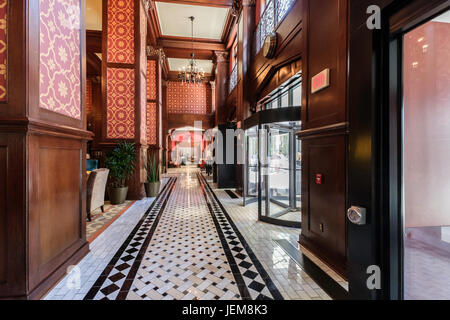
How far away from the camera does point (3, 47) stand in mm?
1736

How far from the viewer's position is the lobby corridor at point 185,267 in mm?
1929

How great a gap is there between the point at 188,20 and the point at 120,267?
362 inches

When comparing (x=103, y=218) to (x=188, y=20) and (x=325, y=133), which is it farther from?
(x=188, y=20)

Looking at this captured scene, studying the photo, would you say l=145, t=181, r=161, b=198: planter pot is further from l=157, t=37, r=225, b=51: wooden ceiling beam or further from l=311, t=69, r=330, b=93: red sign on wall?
l=157, t=37, r=225, b=51: wooden ceiling beam

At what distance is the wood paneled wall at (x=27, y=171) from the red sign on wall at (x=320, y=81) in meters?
2.88

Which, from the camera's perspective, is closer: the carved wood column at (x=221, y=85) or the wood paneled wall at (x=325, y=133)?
the wood paneled wall at (x=325, y=133)

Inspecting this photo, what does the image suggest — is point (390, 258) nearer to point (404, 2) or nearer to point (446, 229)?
point (404, 2)

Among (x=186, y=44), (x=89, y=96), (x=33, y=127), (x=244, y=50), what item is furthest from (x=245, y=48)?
(x=89, y=96)

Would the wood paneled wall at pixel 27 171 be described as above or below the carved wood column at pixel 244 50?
below

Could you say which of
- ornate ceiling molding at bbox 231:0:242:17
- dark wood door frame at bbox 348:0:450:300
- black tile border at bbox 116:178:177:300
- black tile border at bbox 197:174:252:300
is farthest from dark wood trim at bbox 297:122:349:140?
ornate ceiling molding at bbox 231:0:242:17

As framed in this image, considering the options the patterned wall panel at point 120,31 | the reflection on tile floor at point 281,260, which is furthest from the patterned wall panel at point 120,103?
the reflection on tile floor at point 281,260

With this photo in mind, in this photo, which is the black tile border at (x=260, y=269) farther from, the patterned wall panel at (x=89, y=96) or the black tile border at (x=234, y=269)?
the patterned wall panel at (x=89, y=96)

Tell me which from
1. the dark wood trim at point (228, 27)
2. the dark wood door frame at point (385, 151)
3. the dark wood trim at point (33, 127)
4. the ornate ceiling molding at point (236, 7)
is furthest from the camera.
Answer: the dark wood trim at point (228, 27)

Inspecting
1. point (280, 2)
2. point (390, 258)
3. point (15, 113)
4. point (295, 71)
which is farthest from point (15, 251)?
point (280, 2)
